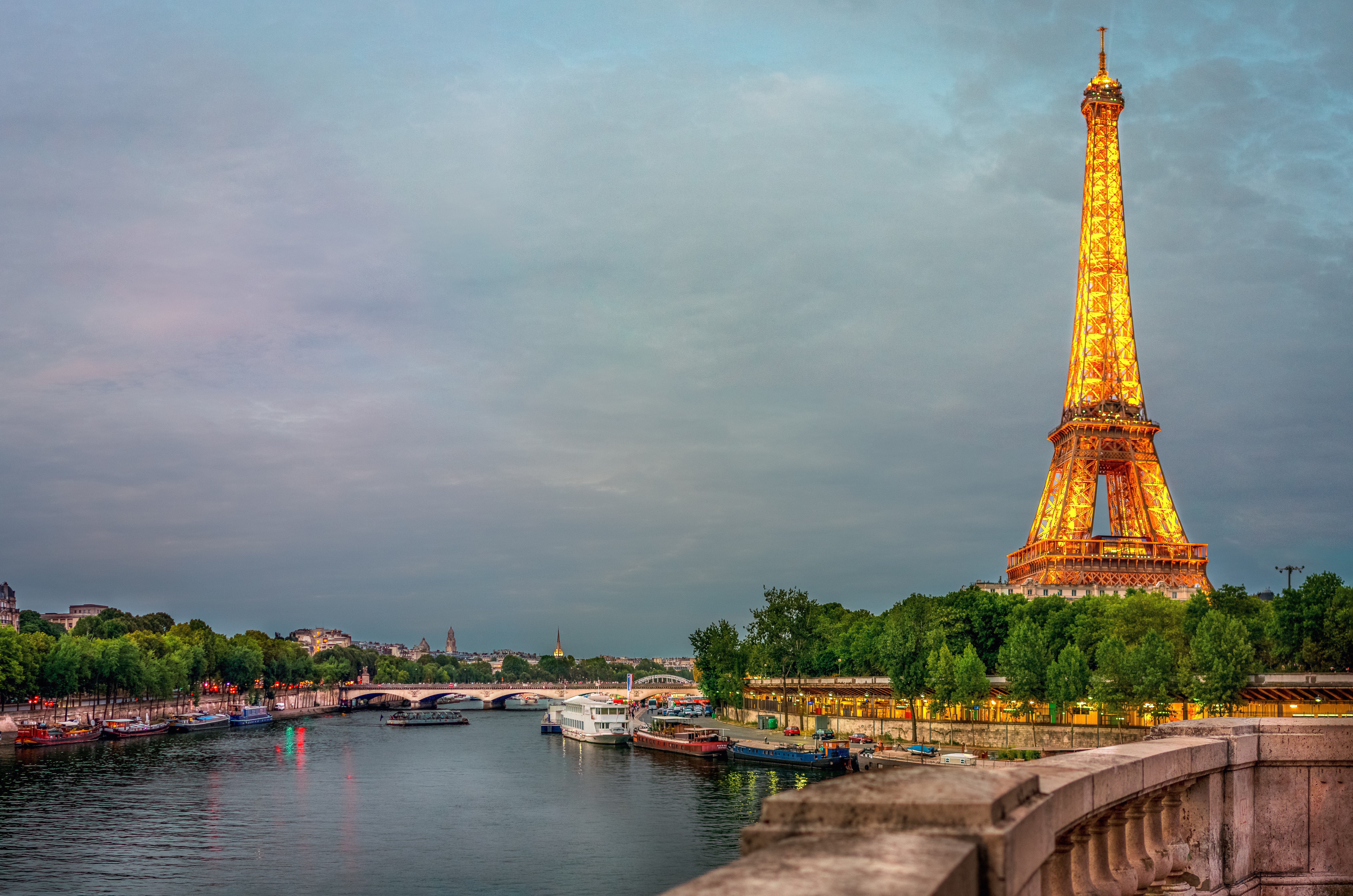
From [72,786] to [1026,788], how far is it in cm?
7575

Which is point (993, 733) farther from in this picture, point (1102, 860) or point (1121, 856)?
point (1102, 860)

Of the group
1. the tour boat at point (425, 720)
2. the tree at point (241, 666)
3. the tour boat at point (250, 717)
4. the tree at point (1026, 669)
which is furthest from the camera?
the tree at point (241, 666)

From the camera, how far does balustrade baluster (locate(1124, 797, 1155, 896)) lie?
28.2 ft

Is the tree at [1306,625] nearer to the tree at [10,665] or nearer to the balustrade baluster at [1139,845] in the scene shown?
the balustrade baluster at [1139,845]

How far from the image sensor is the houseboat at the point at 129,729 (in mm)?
110688

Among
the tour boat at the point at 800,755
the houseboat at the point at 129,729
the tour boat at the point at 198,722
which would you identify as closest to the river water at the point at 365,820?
the tour boat at the point at 800,755

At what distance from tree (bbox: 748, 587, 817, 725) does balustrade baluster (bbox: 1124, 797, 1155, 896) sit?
3885 inches

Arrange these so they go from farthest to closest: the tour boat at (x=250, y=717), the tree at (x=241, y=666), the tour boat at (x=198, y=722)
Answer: the tree at (x=241, y=666) < the tour boat at (x=250, y=717) < the tour boat at (x=198, y=722)

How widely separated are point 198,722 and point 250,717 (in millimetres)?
12287

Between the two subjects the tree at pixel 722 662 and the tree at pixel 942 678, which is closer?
the tree at pixel 942 678

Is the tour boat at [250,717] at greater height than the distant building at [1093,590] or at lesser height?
lesser

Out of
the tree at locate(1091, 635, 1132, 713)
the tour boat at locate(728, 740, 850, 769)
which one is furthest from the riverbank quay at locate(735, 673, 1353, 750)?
the tour boat at locate(728, 740, 850, 769)

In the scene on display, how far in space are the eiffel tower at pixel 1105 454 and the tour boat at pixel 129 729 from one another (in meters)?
90.5

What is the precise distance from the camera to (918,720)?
91.6 meters
